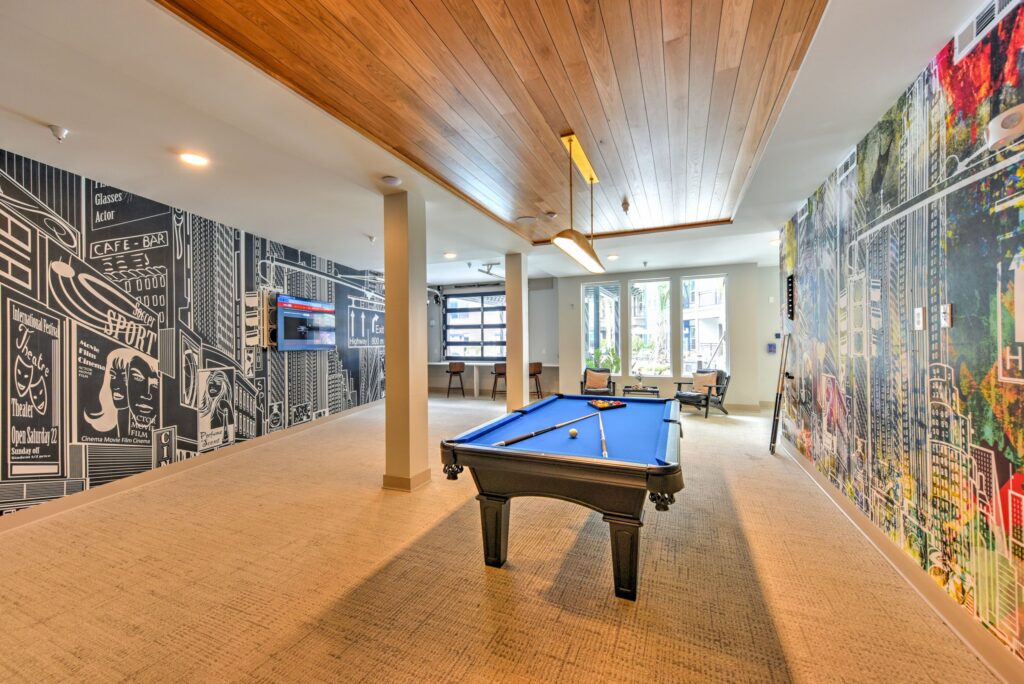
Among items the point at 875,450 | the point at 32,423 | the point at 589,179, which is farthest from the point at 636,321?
the point at 32,423

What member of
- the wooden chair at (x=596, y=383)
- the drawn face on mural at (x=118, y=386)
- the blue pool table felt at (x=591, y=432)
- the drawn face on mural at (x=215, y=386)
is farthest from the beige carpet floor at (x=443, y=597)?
the wooden chair at (x=596, y=383)

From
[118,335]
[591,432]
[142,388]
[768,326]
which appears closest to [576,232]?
[591,432]

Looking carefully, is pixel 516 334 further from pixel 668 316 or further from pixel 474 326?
pixel 474 326

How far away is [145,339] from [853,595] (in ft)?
18.8

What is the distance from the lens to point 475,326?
9.82 meters

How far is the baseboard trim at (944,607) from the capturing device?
1.50 meters

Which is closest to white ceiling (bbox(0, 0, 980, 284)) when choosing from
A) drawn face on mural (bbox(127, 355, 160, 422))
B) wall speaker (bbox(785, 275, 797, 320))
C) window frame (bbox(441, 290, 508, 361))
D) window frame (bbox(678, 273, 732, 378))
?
wall speaker (bbox(785, 275, 797, 320))

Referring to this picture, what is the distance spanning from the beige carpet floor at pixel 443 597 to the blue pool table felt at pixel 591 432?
0.72 m

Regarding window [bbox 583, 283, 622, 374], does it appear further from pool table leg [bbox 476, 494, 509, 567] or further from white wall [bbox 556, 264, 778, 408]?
pool table leg [bbox 476, 494, 509, 567]

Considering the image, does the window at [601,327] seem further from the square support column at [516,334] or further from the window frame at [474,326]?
the square support column at [516,334]

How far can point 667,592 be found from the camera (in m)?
2.06

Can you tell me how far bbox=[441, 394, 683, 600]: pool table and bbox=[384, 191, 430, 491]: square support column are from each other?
3.70 ft

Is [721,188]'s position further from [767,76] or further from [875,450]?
[875,450]

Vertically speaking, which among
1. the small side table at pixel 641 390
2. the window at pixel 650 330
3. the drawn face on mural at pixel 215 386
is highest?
the window at pixel 650 330
